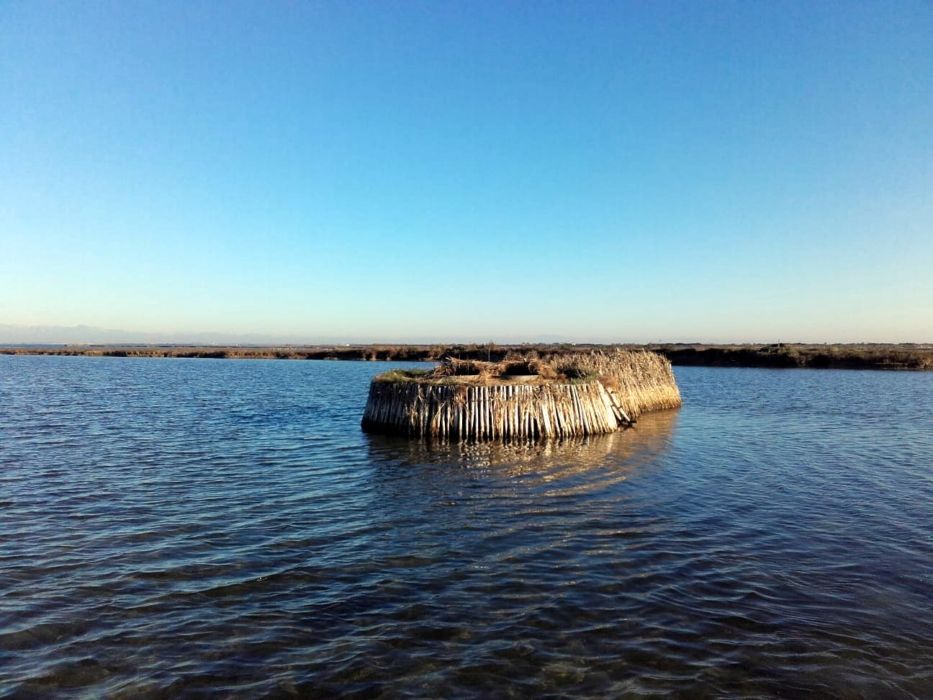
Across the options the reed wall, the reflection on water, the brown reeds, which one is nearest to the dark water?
the reflection on water

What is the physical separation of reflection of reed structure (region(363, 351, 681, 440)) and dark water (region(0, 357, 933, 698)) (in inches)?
55.0

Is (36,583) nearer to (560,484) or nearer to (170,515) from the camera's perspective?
(170,515)

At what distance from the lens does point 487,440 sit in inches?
760

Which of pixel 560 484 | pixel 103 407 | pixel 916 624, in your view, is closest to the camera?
pixel 916 624

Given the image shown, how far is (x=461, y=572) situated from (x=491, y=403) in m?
11.0

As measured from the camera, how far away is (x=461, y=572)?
852 centimetres

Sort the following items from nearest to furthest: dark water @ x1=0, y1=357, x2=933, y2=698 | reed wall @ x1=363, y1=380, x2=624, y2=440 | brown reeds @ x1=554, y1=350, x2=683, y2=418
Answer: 1. dark water @ x1=0, y1=357, x2=933, y2=698
2. reed wall @ x1=363, y1=380, x2=624, y2=440
3. brown reeds @ x1=554, y1=350, x2=683, y2=418

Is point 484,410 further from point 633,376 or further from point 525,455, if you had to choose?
point 633,376

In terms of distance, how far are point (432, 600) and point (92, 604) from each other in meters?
4.44

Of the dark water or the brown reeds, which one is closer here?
the dark water

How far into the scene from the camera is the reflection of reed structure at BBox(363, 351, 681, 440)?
763 inches

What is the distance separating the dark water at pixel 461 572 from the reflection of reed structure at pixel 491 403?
140 centimetres

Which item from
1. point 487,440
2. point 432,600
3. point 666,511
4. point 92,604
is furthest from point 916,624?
point 487,440

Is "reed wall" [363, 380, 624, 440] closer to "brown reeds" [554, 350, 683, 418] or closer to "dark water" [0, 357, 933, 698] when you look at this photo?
"dark water" [0, 357, 933, 698]
